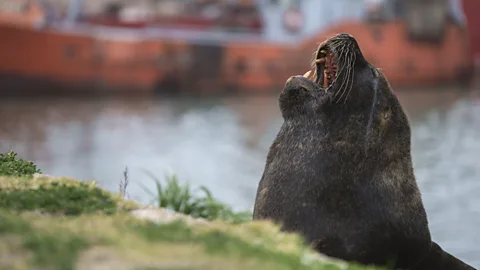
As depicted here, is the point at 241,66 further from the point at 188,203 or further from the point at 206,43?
the point at 188,203

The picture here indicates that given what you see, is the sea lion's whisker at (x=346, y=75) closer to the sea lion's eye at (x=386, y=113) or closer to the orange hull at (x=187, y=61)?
the sea lion's eye at (x=386, y=113)

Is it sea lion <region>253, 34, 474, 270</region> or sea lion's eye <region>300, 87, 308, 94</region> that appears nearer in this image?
sea lion <region>253, 34, 474, 270</region>

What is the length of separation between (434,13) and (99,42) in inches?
544

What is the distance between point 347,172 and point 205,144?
15.0 metres

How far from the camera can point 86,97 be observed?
2948 centimetres

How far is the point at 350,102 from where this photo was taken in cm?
578

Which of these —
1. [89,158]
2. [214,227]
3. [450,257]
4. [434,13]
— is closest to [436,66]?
[434,13]

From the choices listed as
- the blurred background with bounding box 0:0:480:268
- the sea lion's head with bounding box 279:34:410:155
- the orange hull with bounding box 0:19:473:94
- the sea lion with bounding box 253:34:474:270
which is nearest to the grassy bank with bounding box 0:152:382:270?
the sea lion with bounding box 253:34:474:270

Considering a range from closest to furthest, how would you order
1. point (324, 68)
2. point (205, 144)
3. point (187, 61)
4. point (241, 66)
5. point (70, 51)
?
point (324, 68) → point (205, 144) → point (70, 51) → point (187, 61) → point (241, 66)

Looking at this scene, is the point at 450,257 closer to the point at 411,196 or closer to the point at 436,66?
the point at 411,196

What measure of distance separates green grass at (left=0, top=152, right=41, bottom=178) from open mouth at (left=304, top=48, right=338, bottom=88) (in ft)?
6.97

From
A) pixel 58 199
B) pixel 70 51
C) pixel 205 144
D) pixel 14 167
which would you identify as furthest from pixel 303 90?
pixel 70 51

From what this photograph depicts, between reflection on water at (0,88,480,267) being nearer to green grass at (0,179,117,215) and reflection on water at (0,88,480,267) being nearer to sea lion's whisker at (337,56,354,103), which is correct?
sea lion's whisker at (337,56,354,103)

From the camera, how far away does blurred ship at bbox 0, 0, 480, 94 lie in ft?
93.1
